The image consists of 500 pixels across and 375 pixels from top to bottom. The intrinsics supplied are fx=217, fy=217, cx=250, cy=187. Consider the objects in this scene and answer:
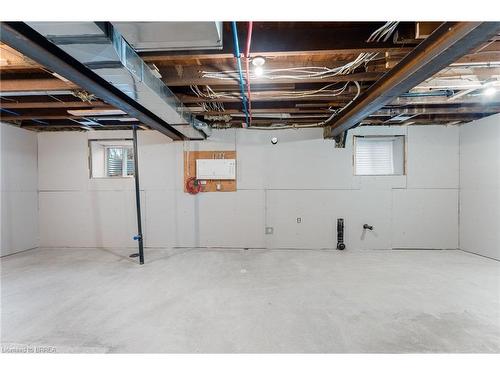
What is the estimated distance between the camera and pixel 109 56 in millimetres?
1396

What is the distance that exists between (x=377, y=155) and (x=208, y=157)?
10.8 ft

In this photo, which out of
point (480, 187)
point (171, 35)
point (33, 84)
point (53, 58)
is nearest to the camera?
point (171, 35)

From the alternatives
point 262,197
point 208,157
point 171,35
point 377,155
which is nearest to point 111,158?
point 208,157

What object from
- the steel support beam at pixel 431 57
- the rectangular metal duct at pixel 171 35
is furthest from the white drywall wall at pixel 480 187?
the rectangular metal duct at pixel 171 35

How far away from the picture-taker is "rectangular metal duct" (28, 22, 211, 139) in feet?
3.84

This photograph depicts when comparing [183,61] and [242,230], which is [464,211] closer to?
[242,230]

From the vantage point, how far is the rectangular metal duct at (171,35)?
1.26m

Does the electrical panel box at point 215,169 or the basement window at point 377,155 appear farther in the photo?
the basement window at point 377,155

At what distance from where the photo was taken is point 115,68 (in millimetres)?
1521

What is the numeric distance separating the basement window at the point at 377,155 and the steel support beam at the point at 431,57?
1.95 meters

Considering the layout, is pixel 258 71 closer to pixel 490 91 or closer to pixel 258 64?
pixel 258 64

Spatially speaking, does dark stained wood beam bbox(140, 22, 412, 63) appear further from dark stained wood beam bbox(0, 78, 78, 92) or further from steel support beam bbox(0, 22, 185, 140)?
dark stained wood beam bbox(0, 78, 78, 92)

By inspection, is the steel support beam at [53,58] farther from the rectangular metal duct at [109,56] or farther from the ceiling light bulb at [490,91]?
the ceiling light bulb at [490,91]
